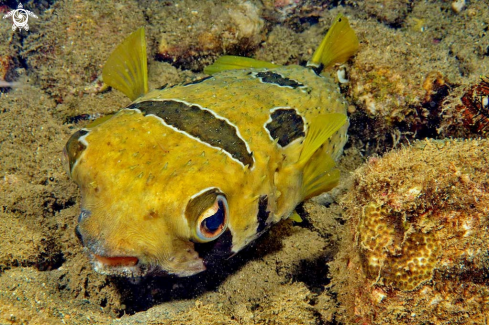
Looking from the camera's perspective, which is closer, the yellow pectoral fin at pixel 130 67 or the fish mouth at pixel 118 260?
the fish mouth at pixel 118 260

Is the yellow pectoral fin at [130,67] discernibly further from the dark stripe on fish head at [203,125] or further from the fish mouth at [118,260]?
the fish mouth at [118,260]

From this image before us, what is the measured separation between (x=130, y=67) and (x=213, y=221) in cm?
250

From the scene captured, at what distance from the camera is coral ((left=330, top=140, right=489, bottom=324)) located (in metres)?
2.15

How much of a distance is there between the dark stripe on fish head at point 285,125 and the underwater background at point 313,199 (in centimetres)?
63

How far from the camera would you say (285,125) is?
2984 mm

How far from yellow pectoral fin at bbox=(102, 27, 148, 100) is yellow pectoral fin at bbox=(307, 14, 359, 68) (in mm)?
2258

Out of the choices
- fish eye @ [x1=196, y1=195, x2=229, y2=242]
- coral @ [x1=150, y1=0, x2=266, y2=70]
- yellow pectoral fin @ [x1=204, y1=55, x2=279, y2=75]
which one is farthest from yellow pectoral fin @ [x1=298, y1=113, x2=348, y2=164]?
coral @ [x1=150, y1=0, x2=266, y2=70]

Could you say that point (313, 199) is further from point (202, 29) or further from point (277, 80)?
point (202, 29)

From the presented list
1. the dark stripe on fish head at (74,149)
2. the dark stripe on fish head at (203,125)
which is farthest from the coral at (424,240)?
the dark stripe on fish head at (74,149)

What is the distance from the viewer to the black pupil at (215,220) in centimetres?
204

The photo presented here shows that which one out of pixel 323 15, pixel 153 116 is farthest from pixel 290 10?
pixel 153 116

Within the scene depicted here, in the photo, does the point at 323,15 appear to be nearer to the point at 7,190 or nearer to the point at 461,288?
the point at 461,288

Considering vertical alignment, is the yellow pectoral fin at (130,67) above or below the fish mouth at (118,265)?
above

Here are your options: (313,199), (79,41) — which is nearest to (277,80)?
(313,199)
